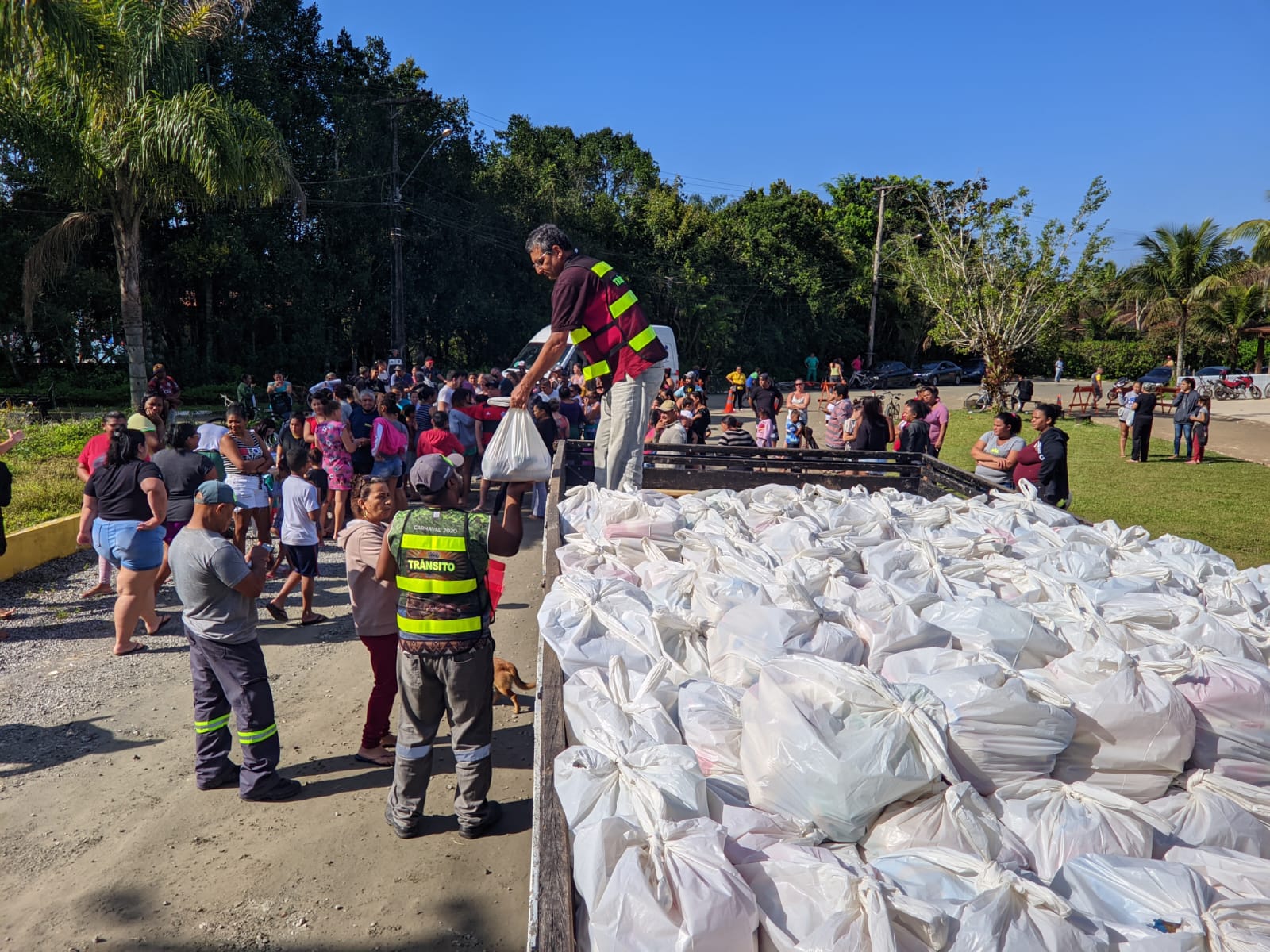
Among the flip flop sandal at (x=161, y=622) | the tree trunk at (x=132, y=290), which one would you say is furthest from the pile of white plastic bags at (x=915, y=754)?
the tree trunk at (x=132, y=290)

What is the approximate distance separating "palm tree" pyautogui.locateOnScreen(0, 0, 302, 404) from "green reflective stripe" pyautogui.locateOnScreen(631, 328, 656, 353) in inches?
436

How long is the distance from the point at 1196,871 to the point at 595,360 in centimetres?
382

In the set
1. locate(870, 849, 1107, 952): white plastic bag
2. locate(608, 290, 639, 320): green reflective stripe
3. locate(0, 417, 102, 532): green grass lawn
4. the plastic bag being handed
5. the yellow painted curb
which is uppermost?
locate(608, 290, 639, 320): green reflective stripe

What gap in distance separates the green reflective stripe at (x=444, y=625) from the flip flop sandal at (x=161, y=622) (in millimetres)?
3646

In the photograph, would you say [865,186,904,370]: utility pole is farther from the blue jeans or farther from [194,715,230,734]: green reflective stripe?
[194,715,230,734]: green reflective stripe

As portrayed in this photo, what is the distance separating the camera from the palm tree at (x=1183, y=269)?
32.7m

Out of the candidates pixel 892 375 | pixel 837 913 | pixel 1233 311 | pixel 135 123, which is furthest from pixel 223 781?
pixel 1233 311

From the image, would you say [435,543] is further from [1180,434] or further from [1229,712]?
[1180,434]

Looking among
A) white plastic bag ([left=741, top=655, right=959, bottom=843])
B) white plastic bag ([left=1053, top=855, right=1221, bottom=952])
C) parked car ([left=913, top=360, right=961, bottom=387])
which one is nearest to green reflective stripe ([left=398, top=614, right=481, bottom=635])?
white plastic bag ([left=741, top=655, right=959, bottom=843])

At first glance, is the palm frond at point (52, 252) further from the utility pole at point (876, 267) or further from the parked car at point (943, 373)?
the parked car at point (943, 373)

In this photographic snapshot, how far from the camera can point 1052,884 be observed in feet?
6.24

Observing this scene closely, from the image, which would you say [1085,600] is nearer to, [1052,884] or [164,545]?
[1052,884]

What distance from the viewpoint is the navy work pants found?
3889 mm

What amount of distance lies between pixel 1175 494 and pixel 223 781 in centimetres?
1250
